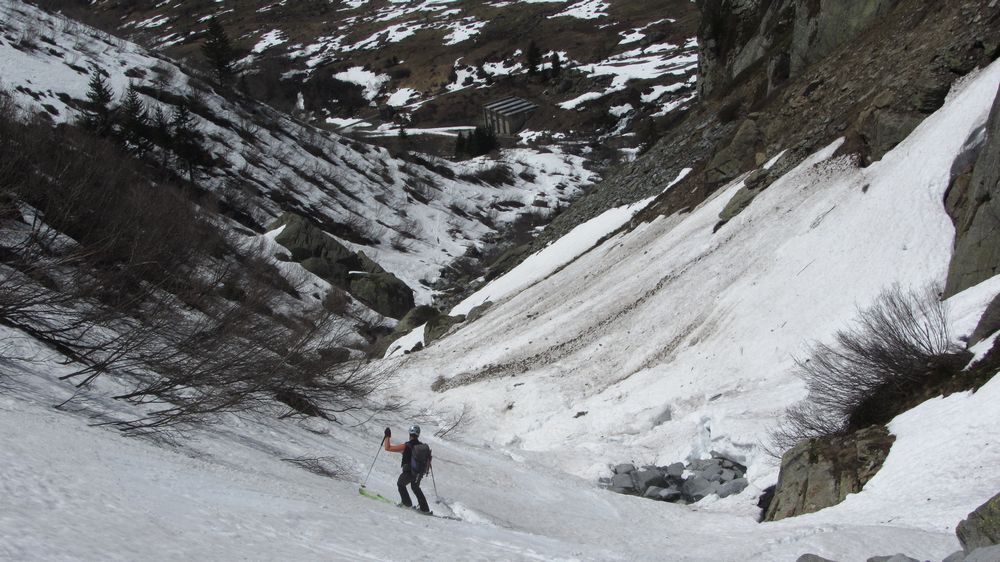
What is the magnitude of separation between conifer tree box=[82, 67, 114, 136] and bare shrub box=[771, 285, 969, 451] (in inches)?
1507

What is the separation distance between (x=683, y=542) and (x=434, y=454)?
559 cm

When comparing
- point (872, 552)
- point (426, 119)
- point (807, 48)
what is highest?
point (426, 119)

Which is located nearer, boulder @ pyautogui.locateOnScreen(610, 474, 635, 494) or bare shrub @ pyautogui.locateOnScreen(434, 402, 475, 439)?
boulder @ pyautogui.locateOnScreen(610, 474, 635, 494)

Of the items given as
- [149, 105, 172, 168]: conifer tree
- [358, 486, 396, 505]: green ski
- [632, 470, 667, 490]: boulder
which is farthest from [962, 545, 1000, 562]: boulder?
[149, 105, 172, 168]: conifer tree

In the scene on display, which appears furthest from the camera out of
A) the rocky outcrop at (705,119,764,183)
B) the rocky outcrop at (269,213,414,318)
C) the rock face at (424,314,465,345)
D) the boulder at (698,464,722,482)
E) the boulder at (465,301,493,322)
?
the rocky outcrop at (269,213,414,318)

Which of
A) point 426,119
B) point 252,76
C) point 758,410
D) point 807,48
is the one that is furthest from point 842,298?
point 252,76

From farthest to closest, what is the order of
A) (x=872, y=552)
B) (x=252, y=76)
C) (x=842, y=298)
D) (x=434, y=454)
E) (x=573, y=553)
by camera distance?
(x=252, y=76) < (x=842, y=298) < (x=434, y=454) < (x=573, y=553) < (x=872, y=552)

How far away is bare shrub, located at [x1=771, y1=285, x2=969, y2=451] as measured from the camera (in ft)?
39.6

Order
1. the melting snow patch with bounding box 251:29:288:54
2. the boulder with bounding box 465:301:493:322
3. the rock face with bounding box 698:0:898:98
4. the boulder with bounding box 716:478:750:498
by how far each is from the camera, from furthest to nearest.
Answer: the melting snow patch with bounding box 251:29:288:54
the boulder with bounding box 465:301:493:322
the rock face with bounding box 698:0:898:98
the boulder with bounding box 716:478:750:498

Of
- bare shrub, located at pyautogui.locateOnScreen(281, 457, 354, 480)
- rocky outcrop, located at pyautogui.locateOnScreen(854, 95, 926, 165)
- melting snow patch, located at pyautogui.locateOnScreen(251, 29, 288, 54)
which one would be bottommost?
bare shrub, located at pyautogui.locateOnScreen(281, 457, 354, 480)

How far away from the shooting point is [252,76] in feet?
372

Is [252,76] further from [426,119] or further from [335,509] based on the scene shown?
[335,509]

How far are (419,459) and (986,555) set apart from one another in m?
6.48

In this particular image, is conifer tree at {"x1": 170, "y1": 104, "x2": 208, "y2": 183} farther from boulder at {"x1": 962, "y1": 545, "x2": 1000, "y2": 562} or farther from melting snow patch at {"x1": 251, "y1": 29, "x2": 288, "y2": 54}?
melting snow patch at {"x1": 251, "y1": 29, "x2": 288, "y2": 54}
